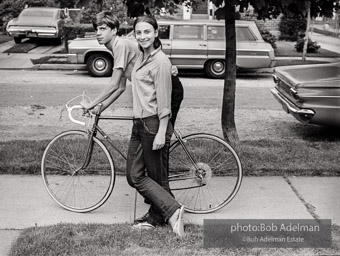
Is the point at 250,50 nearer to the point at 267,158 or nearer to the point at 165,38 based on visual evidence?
the point at 165,38

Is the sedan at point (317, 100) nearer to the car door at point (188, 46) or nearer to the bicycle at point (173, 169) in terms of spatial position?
the bicycle at point (173, 169)

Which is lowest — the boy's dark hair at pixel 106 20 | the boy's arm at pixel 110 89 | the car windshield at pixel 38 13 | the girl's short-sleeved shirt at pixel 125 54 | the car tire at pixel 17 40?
the car tire at pixel 17 40

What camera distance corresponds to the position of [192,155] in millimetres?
5242

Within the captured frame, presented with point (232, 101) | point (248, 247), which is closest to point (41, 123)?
point (232, 101)

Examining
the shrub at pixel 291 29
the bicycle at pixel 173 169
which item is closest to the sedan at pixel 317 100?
the bicycle at pixel 173 169

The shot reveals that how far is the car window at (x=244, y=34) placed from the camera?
16.0 m

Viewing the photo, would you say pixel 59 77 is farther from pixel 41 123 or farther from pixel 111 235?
pixel 111 235

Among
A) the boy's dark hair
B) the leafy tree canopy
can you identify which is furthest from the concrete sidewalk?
the leafy tree canopy

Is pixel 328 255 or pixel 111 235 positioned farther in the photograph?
pixel 111 235

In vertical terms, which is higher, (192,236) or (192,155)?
(192,155)

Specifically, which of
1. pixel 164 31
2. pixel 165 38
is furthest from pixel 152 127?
pixel 164 31

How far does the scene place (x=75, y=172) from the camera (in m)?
5.38

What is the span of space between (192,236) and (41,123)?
5.79m

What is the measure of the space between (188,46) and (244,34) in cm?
153
